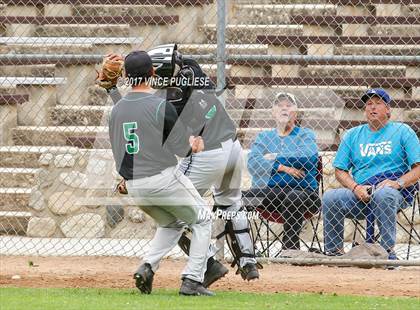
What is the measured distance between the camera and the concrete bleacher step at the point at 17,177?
556 inches

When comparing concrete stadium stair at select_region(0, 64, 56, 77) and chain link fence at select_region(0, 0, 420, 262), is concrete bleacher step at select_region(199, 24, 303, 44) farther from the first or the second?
concrete stadium stair at select_region(0, 64, 56, 77)

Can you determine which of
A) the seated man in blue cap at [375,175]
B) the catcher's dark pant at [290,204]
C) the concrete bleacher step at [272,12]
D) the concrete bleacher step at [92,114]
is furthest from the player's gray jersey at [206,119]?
the concrete bleacher step at [272,12]

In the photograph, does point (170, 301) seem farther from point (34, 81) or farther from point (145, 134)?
point (34, 81)

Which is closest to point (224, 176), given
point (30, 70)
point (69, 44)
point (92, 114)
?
point (92, 114)

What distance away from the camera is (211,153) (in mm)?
10273

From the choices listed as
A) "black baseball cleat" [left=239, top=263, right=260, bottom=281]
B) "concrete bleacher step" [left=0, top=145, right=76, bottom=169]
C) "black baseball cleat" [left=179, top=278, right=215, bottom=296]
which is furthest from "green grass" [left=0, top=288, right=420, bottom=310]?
"concrete bleacher step" [left=0, top=145, right=76, bottom=169]

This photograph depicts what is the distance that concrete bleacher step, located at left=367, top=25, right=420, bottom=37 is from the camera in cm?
1523

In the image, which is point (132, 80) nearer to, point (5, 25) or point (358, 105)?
point (358, 105)

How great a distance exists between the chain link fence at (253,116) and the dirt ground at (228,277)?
0.34 metres

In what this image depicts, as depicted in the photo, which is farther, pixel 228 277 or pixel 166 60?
pixel 228 277

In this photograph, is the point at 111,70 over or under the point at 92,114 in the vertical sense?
under

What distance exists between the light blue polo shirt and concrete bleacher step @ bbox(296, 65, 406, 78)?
303cm

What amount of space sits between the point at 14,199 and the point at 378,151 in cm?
455

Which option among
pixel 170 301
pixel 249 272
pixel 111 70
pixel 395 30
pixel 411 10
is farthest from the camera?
pixel 411 10
